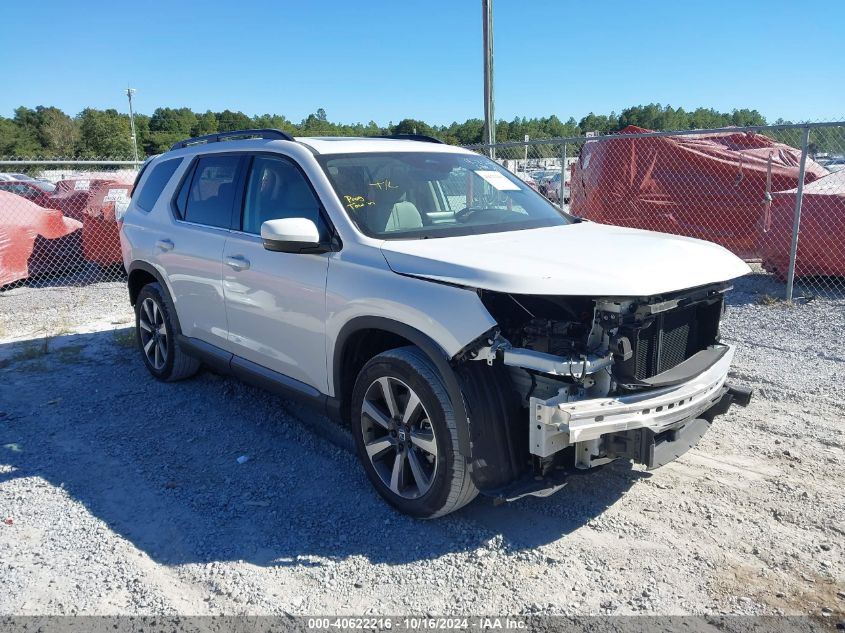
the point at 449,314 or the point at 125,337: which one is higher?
the point at 449,314

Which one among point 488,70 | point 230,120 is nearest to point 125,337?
point 488,70

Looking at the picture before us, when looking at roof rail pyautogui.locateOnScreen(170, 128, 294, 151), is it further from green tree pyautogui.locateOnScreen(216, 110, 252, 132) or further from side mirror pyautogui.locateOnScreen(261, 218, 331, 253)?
green tree pyautogui.locateOnScreen(216, 110, 252, 132)

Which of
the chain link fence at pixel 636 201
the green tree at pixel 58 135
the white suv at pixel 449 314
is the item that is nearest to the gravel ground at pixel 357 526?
the white suv at pixel 449 314

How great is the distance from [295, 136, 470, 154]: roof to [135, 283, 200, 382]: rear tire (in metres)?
2.01

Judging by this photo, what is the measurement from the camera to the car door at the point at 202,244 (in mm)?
4789

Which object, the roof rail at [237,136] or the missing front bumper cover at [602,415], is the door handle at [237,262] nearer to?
the roof rail at [237,136]

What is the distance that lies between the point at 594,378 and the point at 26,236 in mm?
10425

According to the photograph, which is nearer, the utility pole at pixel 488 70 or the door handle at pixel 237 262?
the door handle at pixel 237 262

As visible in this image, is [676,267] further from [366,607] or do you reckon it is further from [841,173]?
[841,173]

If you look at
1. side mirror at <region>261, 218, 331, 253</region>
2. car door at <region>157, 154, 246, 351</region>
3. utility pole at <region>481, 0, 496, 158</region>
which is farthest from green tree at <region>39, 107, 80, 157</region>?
side mirror at <region>261, 218, 331, 253</region>

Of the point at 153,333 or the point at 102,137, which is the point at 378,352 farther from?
the point at 102,137

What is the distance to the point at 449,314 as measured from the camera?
319 centimetres

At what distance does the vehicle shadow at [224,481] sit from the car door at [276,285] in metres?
0.60

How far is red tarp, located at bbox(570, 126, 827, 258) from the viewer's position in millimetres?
10367
